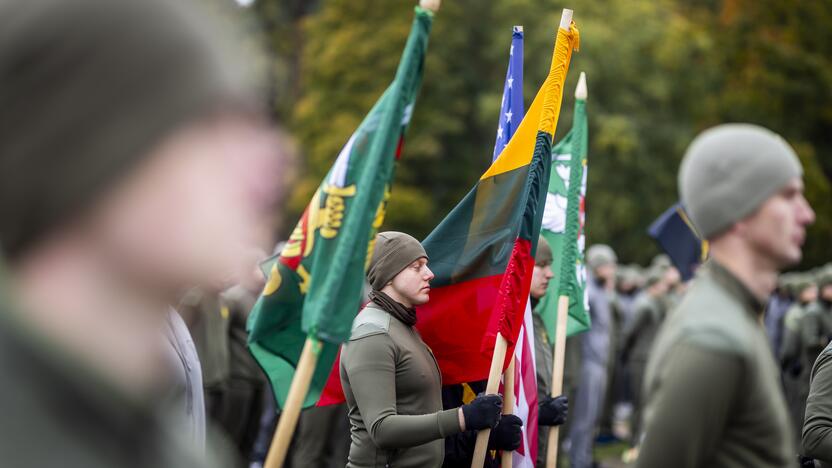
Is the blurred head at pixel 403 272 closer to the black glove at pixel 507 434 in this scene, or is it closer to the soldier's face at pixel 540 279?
the black glove at pixel 507 434

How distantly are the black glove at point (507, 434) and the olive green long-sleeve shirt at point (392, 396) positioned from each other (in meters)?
0.26

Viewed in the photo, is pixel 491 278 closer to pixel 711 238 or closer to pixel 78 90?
pixel 711 238

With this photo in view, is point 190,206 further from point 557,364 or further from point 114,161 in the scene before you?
point 557,364

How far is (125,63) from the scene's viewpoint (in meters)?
0.96

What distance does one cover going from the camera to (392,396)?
4484 millimetres

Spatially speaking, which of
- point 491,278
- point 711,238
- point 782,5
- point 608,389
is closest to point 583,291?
point 491,278

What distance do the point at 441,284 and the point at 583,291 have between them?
5.01 ft

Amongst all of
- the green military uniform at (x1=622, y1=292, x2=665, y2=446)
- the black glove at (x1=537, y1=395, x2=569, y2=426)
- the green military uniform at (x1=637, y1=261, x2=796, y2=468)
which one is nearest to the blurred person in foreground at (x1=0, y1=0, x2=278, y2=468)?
the green military uniform at (x1=637, y1=261, x2=796, y2=468)

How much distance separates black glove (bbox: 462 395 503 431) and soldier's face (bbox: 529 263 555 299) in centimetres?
186

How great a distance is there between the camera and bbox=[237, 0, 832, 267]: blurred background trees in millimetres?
27047

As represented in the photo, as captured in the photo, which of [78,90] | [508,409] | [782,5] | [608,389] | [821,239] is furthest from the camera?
[782,5]

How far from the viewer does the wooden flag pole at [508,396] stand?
482 cm

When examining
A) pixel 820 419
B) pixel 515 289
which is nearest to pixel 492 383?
pixel 515 289

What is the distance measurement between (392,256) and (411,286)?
0.61 ft
